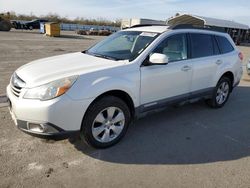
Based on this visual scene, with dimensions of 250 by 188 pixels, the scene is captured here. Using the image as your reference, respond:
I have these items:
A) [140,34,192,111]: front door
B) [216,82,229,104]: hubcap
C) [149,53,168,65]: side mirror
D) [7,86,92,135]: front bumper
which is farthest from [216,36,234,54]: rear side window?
[7,86,92,135]: front bumper

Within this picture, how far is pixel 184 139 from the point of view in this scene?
4320 millimetres

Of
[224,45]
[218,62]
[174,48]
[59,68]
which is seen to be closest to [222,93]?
[218,62]

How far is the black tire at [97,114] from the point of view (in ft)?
11.6

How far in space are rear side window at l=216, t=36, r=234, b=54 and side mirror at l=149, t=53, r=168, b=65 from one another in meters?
2.41

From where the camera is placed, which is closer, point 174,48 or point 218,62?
point 174,48

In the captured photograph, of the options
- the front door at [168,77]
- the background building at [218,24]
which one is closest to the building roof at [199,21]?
the background building at [218,24]

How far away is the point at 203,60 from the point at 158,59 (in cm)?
159

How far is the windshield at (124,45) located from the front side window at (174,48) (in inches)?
8.4

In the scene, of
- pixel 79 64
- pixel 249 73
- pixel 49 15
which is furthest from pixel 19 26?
pixel 79 64

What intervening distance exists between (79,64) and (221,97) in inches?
143

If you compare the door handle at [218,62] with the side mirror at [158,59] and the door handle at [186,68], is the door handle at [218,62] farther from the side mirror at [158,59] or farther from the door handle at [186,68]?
the side mirror at [158,59]

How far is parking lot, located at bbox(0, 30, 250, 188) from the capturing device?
3.15m

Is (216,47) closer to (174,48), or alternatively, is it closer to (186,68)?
(186,68)

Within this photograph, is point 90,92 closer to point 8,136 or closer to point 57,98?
point 57,98
